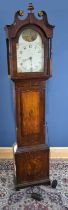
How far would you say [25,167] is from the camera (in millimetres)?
1916

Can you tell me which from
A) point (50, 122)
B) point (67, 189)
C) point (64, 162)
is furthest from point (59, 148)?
point (67, 189)

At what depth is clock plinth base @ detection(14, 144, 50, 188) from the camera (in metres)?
1.87

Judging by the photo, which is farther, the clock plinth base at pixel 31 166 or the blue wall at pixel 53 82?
the blue wall at pixel 53 82

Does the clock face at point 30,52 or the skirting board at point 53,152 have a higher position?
the clock face at point 30,52

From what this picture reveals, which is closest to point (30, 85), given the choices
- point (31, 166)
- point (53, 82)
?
point (53, 82)

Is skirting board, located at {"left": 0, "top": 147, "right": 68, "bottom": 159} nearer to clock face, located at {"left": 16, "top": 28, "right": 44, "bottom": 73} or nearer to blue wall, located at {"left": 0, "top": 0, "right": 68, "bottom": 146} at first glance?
blue wall, located at {"left": 0, "top": 0, "right": 68, "bottom": 146}

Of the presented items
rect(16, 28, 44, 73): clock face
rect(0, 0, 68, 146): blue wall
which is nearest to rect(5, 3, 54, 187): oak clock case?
rect(16, 28, 44, 73): clock face

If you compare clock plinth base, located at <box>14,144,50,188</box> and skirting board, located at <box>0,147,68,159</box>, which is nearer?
clock plinth base, located at <box>14,144,50,188</box>

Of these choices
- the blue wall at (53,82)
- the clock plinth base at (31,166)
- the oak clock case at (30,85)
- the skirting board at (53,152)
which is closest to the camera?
the oak clock case at (30,85)

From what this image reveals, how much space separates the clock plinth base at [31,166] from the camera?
1873mm

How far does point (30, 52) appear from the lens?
165cm

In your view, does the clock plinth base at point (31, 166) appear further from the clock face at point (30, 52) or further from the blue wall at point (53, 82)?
the clock face at point (30, 52)

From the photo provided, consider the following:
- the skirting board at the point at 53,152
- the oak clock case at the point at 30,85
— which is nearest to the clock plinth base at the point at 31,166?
the oak clock case at the point at 30,85

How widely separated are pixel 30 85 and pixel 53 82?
0.55 meters
